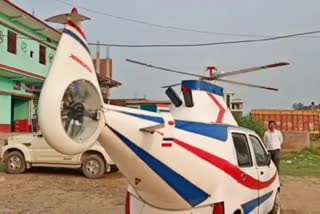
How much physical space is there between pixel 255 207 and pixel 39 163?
10435 millimetres

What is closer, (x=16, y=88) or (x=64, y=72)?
(x=64, y=72)

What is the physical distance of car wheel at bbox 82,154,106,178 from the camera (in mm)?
15469

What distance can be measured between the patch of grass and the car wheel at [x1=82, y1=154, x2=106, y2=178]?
700 cm

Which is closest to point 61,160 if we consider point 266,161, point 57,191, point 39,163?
point 39,163

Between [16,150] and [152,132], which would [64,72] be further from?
[16,150]

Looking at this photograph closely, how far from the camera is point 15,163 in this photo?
54.1 feet

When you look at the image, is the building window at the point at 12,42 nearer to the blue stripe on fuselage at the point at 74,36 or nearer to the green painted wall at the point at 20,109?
the green painted wall at the point at 20,109

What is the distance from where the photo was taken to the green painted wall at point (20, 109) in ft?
97.4

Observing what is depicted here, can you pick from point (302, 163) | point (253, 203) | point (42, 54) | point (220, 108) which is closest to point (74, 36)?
point (220, 108)

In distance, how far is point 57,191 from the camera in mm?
13078

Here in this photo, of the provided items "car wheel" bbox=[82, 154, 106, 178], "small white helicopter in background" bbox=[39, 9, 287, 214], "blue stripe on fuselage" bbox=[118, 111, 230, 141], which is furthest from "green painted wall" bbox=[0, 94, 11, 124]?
"blue stripe on fuselage" bbox=[118, 111, 230, 141]

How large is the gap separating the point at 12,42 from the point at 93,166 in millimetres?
13271

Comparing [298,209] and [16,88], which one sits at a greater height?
[16,88]

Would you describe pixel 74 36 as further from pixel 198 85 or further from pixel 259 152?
pixel 259 152
